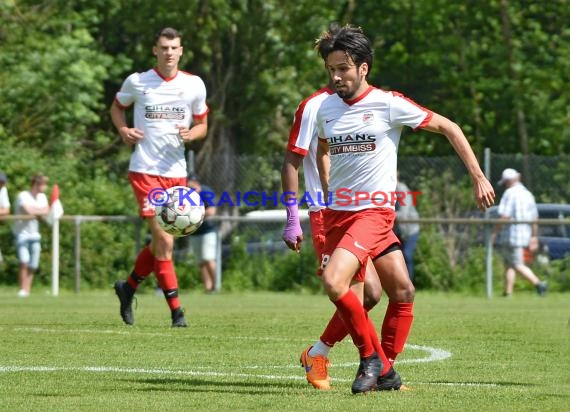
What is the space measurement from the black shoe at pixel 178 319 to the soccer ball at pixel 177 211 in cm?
70

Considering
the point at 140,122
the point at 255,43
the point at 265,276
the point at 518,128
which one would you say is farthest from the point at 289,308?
the point at 518,128

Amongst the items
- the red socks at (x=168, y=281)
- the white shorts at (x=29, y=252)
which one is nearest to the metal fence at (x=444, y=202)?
the white shorts at (x=29, y=252)

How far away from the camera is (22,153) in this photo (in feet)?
82.8

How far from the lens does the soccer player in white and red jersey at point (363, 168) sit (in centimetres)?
796

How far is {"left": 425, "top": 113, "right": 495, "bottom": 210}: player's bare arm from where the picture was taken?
790 cm

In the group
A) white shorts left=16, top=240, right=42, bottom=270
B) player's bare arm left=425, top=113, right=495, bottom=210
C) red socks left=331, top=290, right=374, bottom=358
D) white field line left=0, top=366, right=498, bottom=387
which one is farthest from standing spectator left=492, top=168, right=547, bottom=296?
red socks left=331, top=290, right=374, bottom=358

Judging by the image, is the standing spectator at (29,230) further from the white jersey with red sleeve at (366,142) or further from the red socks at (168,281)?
the white jersey with red sleeve at (366,142)

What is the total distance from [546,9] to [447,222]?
13573 mm

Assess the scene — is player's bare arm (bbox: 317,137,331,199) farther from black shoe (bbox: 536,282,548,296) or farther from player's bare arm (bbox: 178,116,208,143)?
black shoe (bbox: 536,282,548,296)

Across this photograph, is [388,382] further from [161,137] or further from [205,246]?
[205,246]

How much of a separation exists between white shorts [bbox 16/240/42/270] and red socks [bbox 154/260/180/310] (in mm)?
9034

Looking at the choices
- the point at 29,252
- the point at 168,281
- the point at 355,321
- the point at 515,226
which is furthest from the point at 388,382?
the point at 29,252

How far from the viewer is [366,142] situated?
818cm

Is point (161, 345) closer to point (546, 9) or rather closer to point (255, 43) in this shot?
point (255, 43)
